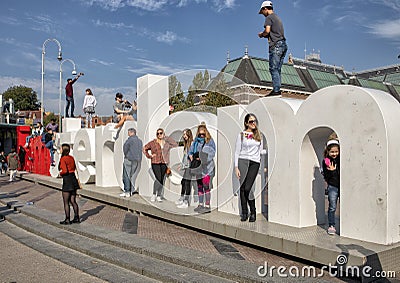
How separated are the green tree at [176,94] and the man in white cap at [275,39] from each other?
1987 mm

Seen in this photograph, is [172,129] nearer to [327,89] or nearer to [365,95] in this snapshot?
[327,89]

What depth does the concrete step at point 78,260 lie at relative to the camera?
566 cm

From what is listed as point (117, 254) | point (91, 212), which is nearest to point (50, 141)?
point (91, 212)

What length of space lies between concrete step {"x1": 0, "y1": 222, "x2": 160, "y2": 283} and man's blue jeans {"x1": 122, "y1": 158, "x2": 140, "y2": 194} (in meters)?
2.77

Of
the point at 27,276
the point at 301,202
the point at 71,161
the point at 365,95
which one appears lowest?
the point at 27,276

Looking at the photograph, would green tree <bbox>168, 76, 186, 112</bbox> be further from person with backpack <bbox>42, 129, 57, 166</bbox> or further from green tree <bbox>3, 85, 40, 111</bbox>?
green tree <bbox>3, 85, 40, 111</bbox>

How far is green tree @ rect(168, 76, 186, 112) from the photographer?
8.92 metres

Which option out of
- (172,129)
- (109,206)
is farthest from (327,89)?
(109,206)

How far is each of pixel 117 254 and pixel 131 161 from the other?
13.7ft

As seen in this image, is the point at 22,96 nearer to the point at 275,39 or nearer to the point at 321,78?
the point at 321,78

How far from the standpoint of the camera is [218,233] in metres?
7.12

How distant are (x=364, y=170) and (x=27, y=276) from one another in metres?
5.05

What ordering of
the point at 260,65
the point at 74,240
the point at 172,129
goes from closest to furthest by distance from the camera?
the point at 74,240 < the point at 172,129 < the point at 260,65

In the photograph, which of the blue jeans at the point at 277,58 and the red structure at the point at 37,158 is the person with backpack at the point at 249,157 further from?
the red structure at the point at 37,158
